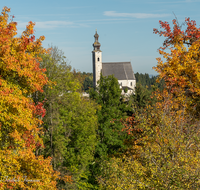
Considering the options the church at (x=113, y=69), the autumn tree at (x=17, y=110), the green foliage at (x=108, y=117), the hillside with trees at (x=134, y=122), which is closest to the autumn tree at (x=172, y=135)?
the hillside with trees at (x=134, y=122)

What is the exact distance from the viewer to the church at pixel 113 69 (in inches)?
2960

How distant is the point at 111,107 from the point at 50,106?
1234cm

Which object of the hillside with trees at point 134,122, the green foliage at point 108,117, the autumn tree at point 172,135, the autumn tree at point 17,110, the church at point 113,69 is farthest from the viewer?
the church at point 113,69

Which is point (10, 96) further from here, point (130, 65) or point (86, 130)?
point (130, 65)

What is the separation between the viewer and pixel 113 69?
77000mm

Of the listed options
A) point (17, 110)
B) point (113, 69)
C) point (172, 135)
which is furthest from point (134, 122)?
point (113, 69)

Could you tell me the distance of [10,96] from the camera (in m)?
10.2

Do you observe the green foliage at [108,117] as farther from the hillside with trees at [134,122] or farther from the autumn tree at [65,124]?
the hillside with trees at [134,122]

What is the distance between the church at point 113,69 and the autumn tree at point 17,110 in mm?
62892

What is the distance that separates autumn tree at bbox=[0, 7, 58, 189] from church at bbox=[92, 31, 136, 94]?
206 feet

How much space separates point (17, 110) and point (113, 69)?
2648 inches

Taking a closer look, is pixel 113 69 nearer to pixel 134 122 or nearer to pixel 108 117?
pixel 108 117

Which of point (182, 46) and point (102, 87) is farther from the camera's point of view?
point (102, 87)

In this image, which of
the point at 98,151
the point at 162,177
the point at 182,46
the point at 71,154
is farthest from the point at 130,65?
the point at 162,177
